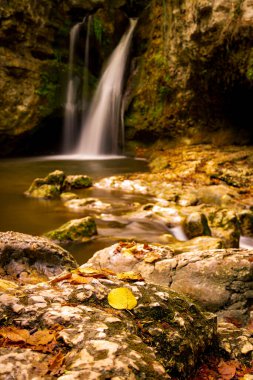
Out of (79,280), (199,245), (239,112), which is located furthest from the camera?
(239,112)

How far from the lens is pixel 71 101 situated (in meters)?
15.3

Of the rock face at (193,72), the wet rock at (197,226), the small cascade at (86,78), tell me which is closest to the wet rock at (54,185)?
the wet rock at (197,226)

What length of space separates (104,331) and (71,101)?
14.9 m

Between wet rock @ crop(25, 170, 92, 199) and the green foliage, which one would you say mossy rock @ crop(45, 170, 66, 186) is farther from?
the green foliage

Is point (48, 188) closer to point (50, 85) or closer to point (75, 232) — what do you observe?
point (75, 232)

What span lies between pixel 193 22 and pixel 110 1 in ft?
19.5

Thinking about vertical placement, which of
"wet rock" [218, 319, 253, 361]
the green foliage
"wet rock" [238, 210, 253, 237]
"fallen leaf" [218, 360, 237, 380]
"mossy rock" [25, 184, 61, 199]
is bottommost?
"wet rock" [238, 210, 253, 237]

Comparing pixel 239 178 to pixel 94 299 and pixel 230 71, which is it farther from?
pixel 94 299

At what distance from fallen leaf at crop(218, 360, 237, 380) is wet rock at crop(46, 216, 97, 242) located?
3.48m

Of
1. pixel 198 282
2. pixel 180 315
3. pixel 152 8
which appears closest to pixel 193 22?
pixel 152 8

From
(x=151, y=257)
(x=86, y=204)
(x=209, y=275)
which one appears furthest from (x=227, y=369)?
(x=86, y=204)

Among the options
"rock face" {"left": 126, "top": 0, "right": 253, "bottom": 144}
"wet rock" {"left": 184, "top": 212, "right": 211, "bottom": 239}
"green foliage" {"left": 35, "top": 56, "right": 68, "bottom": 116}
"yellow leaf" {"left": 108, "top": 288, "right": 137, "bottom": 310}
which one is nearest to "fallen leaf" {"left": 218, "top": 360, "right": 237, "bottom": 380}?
"yellow leaf" {"left": 108, "top": 288, "right": 137, "bottom": 310}

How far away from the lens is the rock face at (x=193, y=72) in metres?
10.7

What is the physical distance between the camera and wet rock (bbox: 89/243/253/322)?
2611mm
